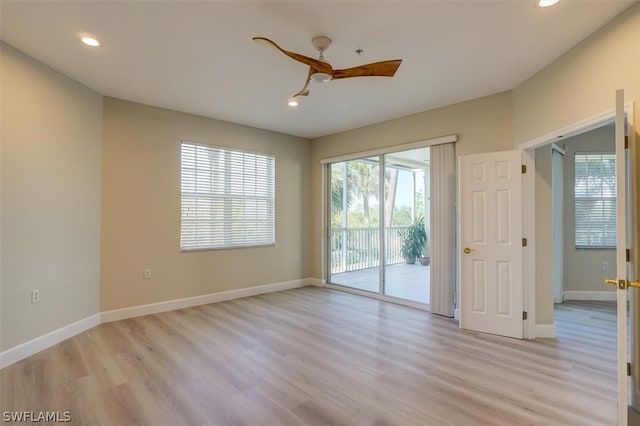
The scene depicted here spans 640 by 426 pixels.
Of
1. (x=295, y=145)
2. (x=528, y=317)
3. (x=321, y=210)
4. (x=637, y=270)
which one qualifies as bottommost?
(x=528, y=317)

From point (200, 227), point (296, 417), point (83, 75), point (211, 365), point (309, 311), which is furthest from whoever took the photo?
point (200, 227)

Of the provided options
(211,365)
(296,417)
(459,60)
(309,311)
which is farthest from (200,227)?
(459,60)

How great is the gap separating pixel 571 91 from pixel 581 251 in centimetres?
356

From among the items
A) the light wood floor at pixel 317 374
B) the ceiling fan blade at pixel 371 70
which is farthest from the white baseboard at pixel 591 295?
the ceiling fan blade at pixel 371 70

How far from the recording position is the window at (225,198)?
183 inches

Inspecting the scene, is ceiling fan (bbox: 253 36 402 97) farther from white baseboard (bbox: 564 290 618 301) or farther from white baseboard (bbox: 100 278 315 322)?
white baseboard (bbox: 564 290 618 301)

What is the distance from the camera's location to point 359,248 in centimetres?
684

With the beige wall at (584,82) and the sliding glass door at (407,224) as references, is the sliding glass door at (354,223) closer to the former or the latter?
the sliding glass door at (407,224)

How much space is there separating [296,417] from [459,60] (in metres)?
3.25

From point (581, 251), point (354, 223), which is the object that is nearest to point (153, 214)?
point (354, 223)

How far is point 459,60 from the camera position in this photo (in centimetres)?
296

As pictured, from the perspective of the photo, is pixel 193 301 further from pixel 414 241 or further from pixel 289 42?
pixel 414 241

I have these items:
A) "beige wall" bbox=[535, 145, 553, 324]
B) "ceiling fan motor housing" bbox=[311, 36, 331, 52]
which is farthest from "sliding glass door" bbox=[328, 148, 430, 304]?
"ceiling fan motor housing" bbox=[311, 36, 331, 52]

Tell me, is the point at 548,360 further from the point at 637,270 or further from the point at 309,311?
the point at 309,311
